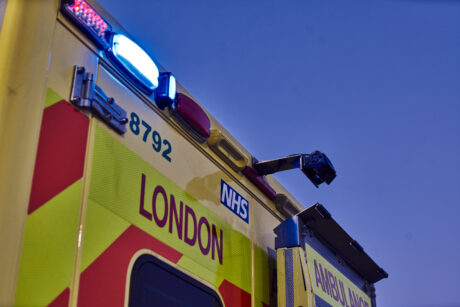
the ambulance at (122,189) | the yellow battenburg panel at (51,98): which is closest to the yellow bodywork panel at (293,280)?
the ambulance at (122,189)

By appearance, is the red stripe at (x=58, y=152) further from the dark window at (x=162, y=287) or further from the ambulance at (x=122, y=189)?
the dark window at (x=162, y=287)

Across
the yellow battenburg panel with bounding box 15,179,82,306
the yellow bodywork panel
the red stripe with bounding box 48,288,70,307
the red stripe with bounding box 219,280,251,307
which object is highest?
the yellow bodywork panel

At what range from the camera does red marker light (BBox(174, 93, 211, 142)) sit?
2.98 m

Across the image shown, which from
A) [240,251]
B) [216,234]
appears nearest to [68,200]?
[216,234]

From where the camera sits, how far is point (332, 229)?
149 inches

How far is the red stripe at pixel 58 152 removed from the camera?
79.4 inches

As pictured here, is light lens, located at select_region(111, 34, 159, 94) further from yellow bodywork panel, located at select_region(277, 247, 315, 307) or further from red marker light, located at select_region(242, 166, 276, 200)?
yellow bodywork panel, located at select_region(277, 247, 315, 307)

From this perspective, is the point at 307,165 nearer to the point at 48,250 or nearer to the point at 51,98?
the point at 51,98

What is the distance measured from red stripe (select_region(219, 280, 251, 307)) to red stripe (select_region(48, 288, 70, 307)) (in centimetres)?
110

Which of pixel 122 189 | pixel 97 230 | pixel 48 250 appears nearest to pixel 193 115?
pixel 122 189

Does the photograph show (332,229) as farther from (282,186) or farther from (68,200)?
(68,200)

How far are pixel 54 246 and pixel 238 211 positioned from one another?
1.54 metres

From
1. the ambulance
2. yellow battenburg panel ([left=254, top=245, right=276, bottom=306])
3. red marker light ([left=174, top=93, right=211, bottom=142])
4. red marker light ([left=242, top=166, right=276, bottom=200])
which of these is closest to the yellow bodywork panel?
the ambulance

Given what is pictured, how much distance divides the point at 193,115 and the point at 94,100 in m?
0.78
